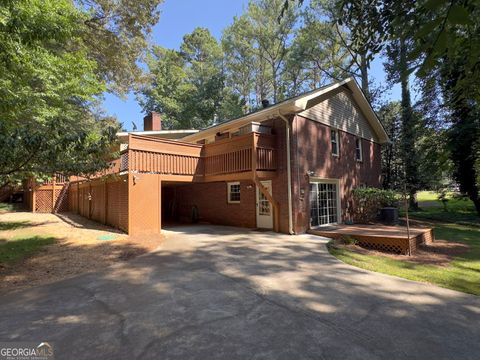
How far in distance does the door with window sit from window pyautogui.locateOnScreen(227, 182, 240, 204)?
3427 millimetres

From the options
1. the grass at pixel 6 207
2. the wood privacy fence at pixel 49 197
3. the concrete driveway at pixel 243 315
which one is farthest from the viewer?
the grass at pixel 6 207

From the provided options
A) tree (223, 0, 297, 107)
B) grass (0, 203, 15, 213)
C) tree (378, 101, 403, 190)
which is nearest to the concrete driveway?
tree (378, 101, 403, 190)

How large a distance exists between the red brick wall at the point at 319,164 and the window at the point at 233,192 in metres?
3.34

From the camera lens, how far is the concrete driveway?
313 centimetres

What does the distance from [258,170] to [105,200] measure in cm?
691

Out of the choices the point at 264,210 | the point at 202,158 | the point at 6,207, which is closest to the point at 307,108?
the point at 264,210

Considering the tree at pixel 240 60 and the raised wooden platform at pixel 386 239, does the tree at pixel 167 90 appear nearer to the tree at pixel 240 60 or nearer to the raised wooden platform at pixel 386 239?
the tree at pixel 240 60

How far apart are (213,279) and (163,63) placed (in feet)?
104

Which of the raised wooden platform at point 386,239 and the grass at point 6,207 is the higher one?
the grass at point 6,207

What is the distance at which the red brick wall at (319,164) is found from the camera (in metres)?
11.0

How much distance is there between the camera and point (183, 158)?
12.0 metres

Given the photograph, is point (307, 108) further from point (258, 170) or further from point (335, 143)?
point (258, 170)

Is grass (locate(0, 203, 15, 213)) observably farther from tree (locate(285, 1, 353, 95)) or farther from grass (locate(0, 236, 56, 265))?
tree (locate(285, 1, 353, 95))

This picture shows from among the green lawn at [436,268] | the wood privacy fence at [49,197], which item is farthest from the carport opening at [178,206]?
the green lawn at [436,268]
